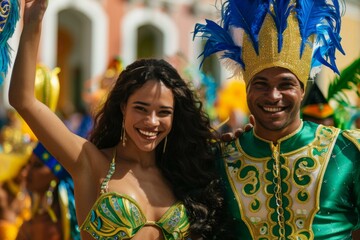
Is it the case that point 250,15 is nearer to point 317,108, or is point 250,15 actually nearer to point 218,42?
point 218,42

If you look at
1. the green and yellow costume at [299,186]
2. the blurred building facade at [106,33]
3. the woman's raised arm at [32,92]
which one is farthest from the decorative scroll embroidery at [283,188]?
the blurred building facade at [106,33]

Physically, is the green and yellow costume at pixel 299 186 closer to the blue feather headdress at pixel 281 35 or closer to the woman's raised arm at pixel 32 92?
the blue feather headdress at pixel 281 35

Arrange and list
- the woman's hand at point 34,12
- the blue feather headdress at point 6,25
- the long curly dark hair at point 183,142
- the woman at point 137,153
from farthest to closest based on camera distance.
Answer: the long curly dark hair at point 183,142
the woman at point 137,153
the woman's hand at point 34,12
the blue feather headdress at point 6,25

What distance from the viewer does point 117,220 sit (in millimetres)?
3510

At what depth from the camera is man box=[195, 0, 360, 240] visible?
3.66m

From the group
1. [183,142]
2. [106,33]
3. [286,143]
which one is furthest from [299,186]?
[106,33]

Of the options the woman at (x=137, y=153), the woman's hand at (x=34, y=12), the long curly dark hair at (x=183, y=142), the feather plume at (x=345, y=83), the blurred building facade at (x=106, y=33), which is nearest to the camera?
the woman's hand at (x=34, y=12)

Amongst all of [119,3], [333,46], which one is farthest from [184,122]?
[119,3]

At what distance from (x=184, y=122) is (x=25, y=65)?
2.95 feet

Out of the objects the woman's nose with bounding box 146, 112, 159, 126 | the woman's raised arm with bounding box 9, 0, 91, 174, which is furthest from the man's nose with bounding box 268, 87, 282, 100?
the woman's raised arm with bounding box 9, 0, 91, 174

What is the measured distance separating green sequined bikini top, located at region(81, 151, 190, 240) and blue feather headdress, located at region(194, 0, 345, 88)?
2.68 ft

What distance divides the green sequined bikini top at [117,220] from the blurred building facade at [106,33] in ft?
45.3

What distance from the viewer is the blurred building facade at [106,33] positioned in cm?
1845

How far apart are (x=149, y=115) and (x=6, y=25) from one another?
801 mm
